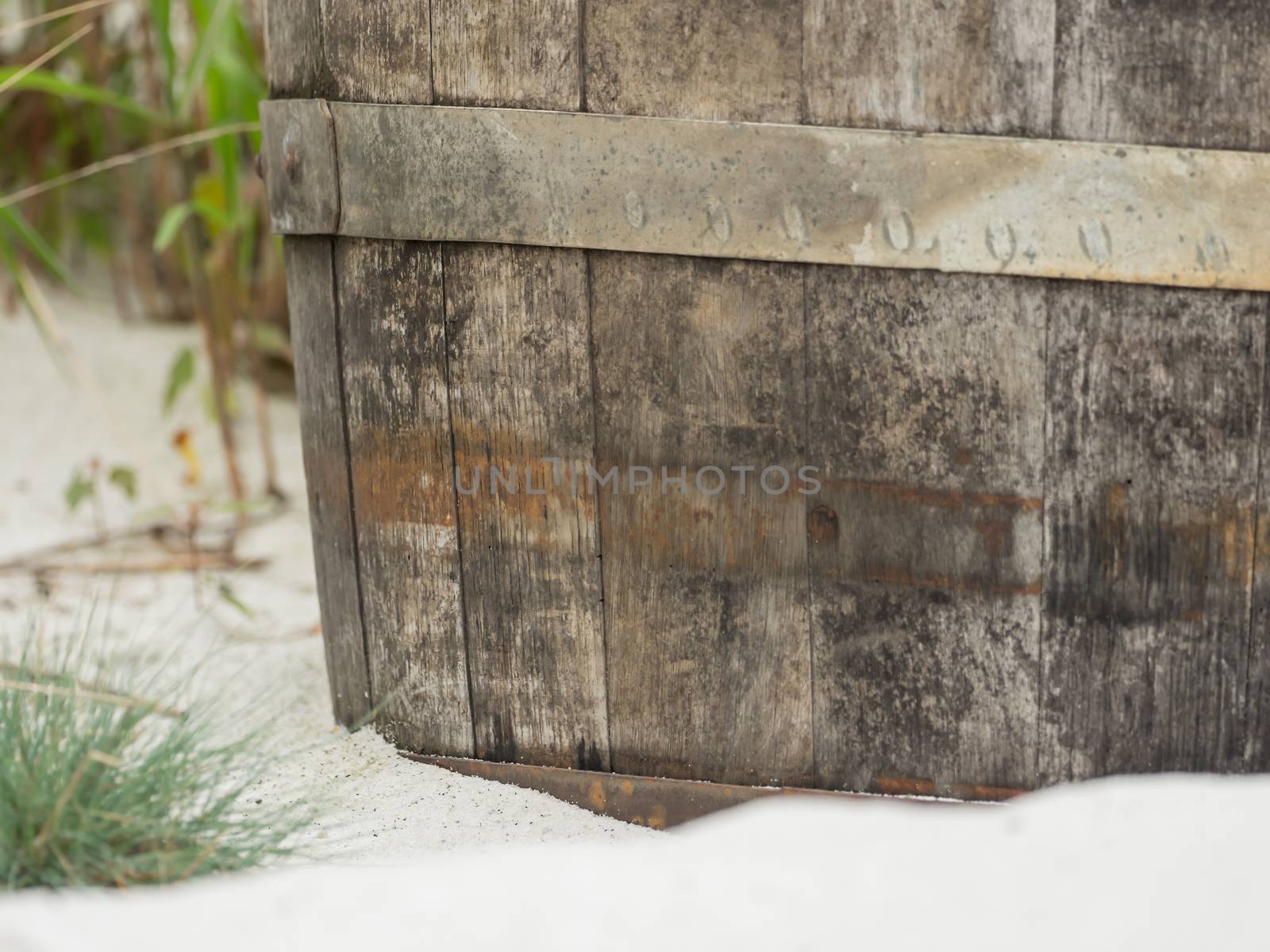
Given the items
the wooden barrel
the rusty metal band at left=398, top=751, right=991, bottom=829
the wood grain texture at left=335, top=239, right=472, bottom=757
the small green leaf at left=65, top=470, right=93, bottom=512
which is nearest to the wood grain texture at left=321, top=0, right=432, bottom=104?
the wooden barrel

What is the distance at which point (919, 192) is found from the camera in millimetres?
1333

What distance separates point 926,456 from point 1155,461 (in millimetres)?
239

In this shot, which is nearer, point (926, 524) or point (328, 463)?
point (926, 524)

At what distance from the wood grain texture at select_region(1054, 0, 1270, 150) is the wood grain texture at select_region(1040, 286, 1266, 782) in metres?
0.16

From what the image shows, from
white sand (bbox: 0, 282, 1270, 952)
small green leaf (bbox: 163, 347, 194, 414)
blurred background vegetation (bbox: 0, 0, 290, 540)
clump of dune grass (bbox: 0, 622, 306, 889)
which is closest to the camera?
white sand (bbox: 0, 282, 1270, 952)

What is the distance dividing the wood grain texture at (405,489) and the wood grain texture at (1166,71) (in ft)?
2.41

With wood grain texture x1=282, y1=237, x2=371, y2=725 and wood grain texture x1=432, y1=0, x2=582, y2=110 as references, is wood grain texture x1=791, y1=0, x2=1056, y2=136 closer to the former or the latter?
wood grain texture x1=432, y1=0, x2=582, y2=110

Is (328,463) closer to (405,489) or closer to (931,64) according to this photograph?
(405,489)

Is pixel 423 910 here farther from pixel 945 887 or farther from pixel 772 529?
pixel 772 529

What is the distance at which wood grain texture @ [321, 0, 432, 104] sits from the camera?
145cm

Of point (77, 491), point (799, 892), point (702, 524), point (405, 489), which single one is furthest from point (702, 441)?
point (77, 491)

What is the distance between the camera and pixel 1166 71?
1279 mm

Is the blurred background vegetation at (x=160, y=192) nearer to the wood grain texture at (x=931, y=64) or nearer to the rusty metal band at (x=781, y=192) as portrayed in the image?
the rusty metal band at (x=781, y=192)

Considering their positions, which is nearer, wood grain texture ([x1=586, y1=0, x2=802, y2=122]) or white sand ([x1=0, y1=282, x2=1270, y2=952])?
white sand ([x1=0, y1=282, x2=1270, y2=952])
